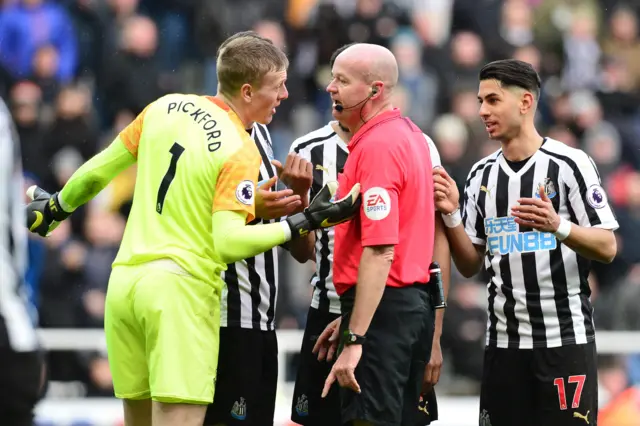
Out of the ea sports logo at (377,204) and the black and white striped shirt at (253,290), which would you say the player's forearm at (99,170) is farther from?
the ea sports logo at (377,204)

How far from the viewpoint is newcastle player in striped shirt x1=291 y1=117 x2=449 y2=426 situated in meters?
5.98

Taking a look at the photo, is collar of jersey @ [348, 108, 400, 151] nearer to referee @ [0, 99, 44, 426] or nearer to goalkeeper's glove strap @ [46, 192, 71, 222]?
goalkeeper's glove strap @ [46, 192, 71, 222]

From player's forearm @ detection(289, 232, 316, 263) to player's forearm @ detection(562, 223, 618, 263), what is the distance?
52.5 inches

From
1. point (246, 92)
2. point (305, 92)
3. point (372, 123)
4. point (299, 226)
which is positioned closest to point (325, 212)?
point (299, 226)

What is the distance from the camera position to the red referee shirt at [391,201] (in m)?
5.02

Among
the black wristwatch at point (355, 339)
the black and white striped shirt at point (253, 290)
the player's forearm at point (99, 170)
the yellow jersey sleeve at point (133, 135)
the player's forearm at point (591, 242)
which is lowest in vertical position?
the black wristwatch at point (355, 339)

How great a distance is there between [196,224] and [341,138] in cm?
126

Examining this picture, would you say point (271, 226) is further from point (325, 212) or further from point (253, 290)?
point (253, 290)

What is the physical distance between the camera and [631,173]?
1175 centimetres

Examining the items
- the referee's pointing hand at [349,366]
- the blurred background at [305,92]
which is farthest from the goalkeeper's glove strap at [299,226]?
the blurred background at [305,92]

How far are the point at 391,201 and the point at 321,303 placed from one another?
119 cm

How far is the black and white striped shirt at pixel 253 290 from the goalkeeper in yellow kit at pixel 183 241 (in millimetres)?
608

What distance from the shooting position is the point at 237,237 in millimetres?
4938

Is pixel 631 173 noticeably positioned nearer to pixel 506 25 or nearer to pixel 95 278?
pixel 506 25
